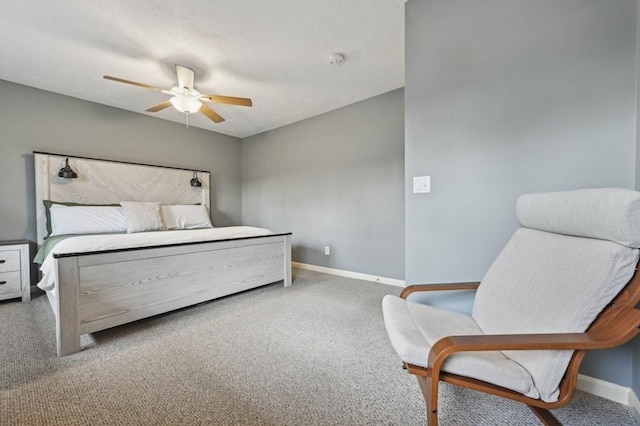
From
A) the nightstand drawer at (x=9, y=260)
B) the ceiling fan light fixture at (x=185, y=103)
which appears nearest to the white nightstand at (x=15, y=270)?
the nightstand drawer at (x=9, y=260)

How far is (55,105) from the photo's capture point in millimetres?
3154

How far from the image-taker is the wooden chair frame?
32.0 inches

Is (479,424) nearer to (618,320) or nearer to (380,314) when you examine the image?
(618,320)

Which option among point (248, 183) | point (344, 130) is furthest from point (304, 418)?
point (248, 183)

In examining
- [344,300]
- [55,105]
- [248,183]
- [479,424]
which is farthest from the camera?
[248,183]

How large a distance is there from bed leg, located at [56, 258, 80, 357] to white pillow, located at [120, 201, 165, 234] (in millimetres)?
1476

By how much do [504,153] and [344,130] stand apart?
2471 millimetres

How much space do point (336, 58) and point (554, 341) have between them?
264 centimetres

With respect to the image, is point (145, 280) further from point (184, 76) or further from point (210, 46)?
point (210, 46)

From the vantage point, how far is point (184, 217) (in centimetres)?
378

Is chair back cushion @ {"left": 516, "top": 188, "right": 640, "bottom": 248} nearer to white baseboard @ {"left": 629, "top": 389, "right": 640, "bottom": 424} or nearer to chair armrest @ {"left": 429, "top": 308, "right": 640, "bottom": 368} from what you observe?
chair armrest @ {"left": 429, "top": 308, "right": 640, "bottom": 368}

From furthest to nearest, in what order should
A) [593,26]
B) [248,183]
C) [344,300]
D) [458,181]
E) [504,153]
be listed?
[248,183] → [344,300] → [458,181] → [504,153] → [593,26]

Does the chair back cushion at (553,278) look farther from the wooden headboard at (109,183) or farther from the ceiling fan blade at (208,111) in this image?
the wooden headboard at (109,183)

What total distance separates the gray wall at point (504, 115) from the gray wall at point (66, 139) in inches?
154
